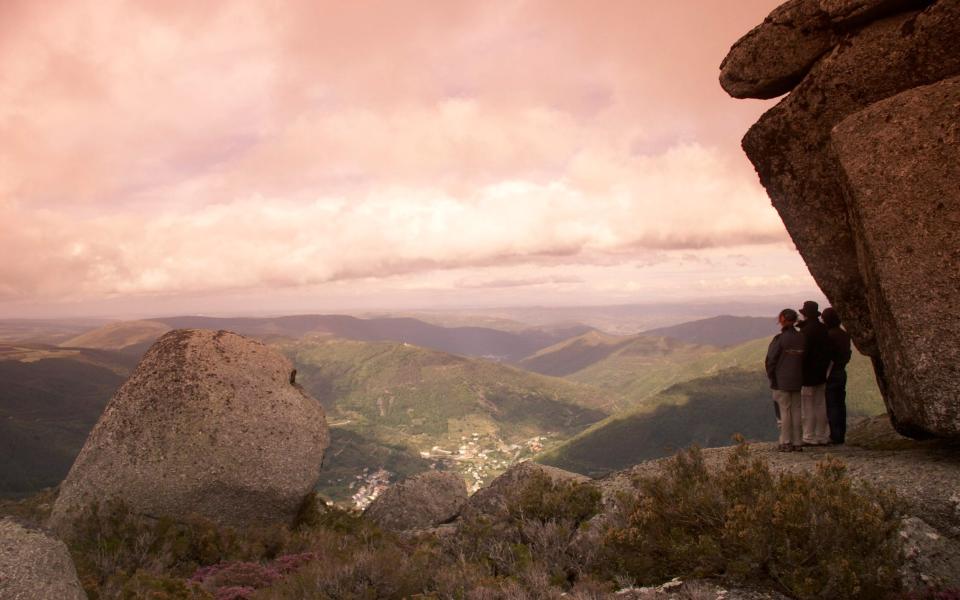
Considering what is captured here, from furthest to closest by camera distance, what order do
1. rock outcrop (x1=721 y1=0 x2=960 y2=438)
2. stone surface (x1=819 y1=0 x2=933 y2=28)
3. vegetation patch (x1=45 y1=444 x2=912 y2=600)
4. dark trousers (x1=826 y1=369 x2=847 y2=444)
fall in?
dark trousers (x1=826 y1=369 x2=847 y2=444)
stone surface (x1=819 y1=0 x2=933 y2=28)
rock outcrop (x1=721 y1=0 x2=960 y2=438)
vegetation patch (x1=45 y1=444 x2=912 y2=600)

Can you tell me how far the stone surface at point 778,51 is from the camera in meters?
13.0

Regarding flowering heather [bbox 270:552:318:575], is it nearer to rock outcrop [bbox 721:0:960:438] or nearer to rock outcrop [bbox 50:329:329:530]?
rock outcrop [bbox 50:329:329:530]

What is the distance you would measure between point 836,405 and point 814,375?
4.55 feet

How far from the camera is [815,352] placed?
15.1 metres

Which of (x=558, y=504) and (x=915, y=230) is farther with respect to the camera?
(x=558, y=504)

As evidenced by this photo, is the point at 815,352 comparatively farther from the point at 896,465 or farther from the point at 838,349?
the point at 896,465

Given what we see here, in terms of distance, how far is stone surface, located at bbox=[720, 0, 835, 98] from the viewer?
42.8 feet

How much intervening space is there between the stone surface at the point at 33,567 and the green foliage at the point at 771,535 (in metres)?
8.20

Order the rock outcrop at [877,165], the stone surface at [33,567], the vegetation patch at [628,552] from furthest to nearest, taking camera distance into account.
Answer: the rock outcrop at [877,165], the stone surface at [33,567], the vegetation patch at [628,552]

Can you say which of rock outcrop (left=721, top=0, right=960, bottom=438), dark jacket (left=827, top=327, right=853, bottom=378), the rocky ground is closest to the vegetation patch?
the rocky ground

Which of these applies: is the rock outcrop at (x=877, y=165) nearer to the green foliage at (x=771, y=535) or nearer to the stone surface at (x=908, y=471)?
the stone surface at (x=908, y=471)

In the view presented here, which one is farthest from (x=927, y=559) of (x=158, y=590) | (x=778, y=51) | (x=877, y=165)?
(x=778, y=51)

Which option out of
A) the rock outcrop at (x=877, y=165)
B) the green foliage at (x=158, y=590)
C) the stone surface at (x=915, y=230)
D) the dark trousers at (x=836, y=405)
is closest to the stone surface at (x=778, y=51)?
the rock outcrop at (x=877, y=165)

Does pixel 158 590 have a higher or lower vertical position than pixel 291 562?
higher
